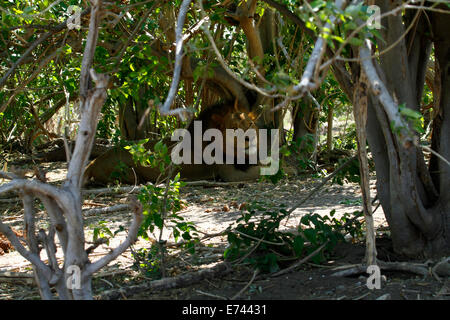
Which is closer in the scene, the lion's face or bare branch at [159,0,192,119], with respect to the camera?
bare branch at [159,0,192,119]

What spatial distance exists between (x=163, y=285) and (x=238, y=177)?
16.2 feet

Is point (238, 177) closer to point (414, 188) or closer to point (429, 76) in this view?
point (429, 76)

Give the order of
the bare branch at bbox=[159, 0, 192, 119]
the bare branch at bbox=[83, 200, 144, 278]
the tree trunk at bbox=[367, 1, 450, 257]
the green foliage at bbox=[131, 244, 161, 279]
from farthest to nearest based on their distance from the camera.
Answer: the green foliage at bbox=[131, 244, 161, 279], the tree trunk at bbox=[367, 1, 450, 257], the bare branch at bbox=[83, 200, 144, 278], the bare branch at bbox=[159, 0, 192, 119]

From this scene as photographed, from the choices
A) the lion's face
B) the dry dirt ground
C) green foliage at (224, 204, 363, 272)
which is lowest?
the dry dirt ground

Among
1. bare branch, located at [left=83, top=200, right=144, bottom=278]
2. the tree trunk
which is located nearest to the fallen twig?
bare branch, located at [left=83, top=200, right=144, bottom=278]

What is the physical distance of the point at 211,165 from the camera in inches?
338

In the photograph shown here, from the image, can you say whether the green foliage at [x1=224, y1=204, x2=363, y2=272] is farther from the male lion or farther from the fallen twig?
the male lion

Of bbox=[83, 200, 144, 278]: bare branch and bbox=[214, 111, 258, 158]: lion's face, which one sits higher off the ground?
bbox=[214, 111, 258, 158]: lion's face

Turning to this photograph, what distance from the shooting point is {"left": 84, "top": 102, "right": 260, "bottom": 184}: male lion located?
780 centimetres

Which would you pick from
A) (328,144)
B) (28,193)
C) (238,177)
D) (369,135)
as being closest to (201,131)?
(238,177)

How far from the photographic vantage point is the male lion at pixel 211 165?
7.80 meters

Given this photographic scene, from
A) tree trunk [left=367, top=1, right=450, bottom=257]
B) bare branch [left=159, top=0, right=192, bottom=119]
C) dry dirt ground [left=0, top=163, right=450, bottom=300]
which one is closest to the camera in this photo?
bare branch [left=159, top=0, right=192, bottom=119]

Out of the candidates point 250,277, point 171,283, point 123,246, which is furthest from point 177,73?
point 250,277

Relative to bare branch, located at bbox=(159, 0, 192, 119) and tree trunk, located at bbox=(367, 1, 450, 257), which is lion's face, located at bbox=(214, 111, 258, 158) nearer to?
tree trunk, located at bbox=(367, 1, 450, 257)
